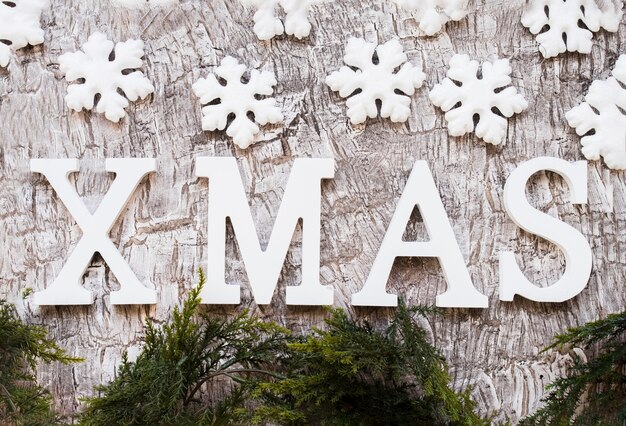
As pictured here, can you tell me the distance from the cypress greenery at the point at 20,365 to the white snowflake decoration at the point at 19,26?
634 millimetres

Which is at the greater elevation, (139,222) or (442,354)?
(139,222)

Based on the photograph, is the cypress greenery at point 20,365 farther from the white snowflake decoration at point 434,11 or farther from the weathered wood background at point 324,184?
A: the white snowflake decoration at point 434,11

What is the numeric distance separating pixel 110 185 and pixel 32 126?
253 millimetres

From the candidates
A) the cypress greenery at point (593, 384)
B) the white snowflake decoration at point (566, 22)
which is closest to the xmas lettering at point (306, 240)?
the cypress greenery at point (593, 384)

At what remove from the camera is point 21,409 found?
136cm

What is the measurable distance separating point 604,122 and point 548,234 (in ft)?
1.01

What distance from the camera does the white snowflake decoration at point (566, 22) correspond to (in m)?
1.45

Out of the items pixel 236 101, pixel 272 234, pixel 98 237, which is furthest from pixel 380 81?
pixel 98 237

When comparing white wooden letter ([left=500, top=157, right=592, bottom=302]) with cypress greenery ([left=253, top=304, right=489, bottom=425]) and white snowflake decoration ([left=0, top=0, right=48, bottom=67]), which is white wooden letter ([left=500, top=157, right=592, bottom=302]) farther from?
white snowflake decoration ([left=0, top=0, right=48, bottom=67])

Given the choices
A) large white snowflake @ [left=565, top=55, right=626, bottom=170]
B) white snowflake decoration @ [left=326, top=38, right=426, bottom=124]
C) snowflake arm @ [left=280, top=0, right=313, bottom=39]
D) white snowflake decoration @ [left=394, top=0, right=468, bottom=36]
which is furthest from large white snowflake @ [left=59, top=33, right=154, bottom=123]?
large white snowflake @ [left=565, top=55, right=626, bottom=170]

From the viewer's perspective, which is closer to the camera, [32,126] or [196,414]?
[196,414]

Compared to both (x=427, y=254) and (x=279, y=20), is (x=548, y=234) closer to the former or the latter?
(x=427, y=254)

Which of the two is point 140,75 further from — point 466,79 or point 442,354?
point 442,354

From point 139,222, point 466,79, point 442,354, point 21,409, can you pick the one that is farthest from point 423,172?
point 21,409
